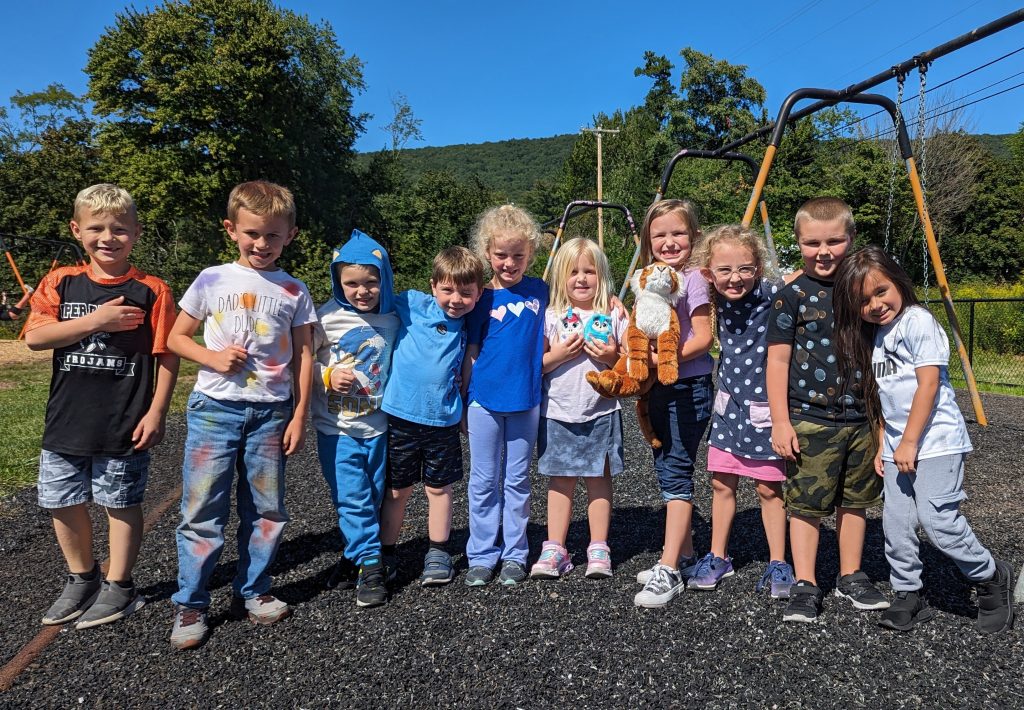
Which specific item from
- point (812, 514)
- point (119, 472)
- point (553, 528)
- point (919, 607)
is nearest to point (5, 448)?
point (119, 472)

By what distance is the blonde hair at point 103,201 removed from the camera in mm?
2873

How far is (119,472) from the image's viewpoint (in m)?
2.95

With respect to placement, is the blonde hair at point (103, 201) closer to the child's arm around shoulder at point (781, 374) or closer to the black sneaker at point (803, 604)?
the child's arm around shoulder at point (781, 374)

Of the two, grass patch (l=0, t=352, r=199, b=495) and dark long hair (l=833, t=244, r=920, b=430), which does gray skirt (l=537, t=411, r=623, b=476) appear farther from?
grass patch (l=0, t=352, r=199, b=495)

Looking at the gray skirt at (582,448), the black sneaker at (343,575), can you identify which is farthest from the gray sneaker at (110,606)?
the gray skirt at (582,448)

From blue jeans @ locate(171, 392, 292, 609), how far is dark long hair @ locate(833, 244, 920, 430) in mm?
2454

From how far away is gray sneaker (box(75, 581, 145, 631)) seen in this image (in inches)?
116

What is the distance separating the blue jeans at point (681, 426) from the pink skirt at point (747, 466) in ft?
0.37

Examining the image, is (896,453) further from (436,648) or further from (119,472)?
(119,472)

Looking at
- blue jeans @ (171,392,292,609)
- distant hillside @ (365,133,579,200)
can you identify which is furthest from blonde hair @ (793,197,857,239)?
distant hillside @ (365,133,579,200)

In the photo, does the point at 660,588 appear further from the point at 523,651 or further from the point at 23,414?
the point at 23,414

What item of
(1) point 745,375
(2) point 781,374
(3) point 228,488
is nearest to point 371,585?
(3) point 228,488

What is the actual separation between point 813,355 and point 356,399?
2100mm

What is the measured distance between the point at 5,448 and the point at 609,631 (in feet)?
21.7
